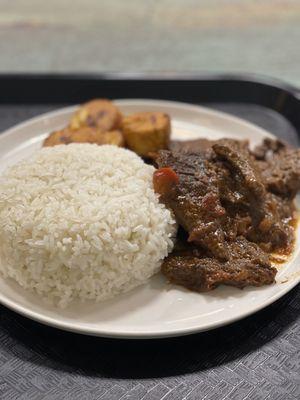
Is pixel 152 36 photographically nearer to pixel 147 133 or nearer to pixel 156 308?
pixel 147 133

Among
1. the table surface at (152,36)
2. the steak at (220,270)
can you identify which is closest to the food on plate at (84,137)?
the steak at (220,270)

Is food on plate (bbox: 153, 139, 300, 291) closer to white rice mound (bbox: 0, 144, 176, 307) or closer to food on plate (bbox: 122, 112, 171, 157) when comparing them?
white rice mound (bbox: 0, 144, 176, 307)

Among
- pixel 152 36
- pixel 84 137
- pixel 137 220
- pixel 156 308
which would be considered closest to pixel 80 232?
pixel 137 220

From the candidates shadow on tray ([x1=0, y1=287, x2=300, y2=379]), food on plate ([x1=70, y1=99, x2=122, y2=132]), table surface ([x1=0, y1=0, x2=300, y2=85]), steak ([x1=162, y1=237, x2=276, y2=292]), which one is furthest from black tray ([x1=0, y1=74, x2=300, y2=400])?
table surface ([x1=0, y1=0, x2=300, y2=85])

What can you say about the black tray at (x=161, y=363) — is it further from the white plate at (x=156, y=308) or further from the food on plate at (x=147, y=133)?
the food on plate at (x=147, y=133)

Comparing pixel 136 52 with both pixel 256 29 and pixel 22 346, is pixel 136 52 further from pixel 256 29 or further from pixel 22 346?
pixel 22 346
